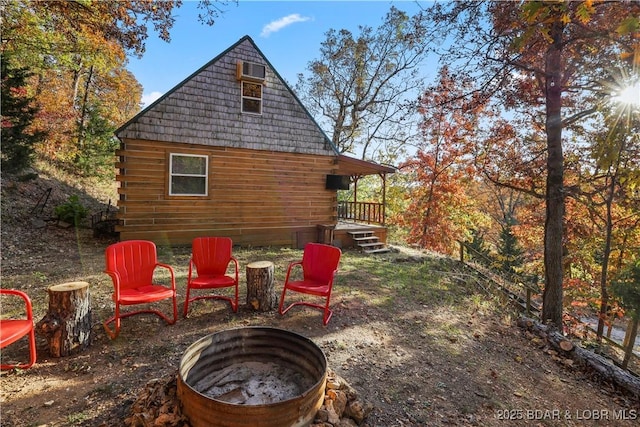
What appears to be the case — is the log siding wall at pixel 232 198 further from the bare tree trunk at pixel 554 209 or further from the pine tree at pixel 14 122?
the bare tree trunk at pixel 554 209

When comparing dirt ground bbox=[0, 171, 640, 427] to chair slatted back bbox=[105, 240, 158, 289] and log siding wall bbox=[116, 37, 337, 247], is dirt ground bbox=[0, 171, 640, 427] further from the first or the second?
log siding wall bbox=[116, 37, 337, 247]

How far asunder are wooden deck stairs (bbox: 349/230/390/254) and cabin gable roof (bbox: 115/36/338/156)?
287 cm

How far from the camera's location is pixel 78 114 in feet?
52.3

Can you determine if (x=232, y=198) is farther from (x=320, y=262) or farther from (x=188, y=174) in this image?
(x=320, y=262)

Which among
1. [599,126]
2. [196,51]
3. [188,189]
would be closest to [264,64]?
[196,51]

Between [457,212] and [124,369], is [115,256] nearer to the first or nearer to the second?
[124,369]

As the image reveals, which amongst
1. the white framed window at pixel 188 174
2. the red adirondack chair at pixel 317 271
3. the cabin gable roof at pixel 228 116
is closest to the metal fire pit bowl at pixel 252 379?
the red adirondack chair at pixel 317 271

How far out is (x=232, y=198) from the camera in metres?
8.69

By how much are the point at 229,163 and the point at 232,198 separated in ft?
3.19

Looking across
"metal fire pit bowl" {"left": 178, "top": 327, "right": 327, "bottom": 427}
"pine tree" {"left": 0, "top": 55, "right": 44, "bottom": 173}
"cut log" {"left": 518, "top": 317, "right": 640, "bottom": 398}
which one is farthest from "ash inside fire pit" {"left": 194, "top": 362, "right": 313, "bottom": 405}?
"pine tree" {"left": 0, "top": 55, "right": 44, "bottom": 173}

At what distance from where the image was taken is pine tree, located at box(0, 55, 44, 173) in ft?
29.5

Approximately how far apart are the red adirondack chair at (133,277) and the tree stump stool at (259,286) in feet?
3.22

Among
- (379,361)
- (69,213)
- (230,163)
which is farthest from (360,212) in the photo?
(379,361)

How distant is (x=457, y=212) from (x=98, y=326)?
16040 mm
